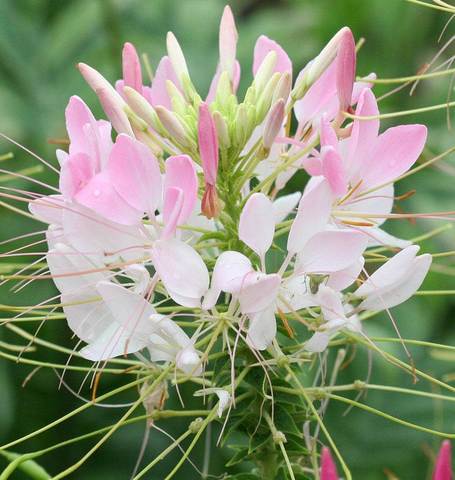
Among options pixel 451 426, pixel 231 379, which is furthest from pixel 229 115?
pixel 451 426

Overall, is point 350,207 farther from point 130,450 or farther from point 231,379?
point 130,450

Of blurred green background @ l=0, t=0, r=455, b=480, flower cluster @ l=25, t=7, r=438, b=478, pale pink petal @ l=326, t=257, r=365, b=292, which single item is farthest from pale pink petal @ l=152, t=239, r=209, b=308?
blurred green background @ l=0, t=0, r=455, b=480

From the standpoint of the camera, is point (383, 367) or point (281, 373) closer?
point (281, 373)

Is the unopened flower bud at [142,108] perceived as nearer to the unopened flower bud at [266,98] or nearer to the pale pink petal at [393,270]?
the unopened flower bud at [266,98]

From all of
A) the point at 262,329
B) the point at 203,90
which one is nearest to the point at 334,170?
the point at 262,329

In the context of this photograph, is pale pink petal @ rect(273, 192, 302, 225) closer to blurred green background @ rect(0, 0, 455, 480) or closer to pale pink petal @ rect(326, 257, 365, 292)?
pale pink petal @ rect(326, 257, 365, 292)

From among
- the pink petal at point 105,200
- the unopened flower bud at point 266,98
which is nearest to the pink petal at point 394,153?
the unopened flower bud at point 266,98
